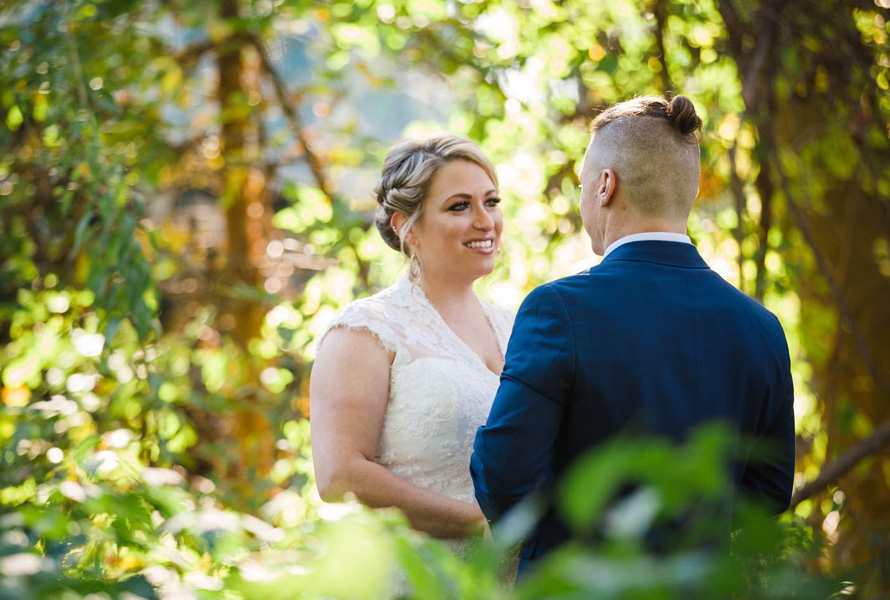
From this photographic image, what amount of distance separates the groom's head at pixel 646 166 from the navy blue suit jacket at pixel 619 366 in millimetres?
83

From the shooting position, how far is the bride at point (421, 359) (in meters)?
2.28

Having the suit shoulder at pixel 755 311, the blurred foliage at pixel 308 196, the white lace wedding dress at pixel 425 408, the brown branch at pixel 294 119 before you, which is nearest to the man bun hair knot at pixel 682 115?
the suit shoulder at pixel 755 311

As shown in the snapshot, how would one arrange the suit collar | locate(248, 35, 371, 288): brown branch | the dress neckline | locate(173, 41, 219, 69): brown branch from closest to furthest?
the suit collar < the dress neckline < locate(248, 35, 371, 288): brown branch < locate(173, 41, 219, 69): brown branch

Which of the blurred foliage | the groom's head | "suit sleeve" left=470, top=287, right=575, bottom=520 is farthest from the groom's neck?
the blurred foliage

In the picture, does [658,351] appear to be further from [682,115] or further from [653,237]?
[682,115]

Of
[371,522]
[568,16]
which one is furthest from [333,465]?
[568,16]

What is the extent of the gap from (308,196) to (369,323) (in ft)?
7.16

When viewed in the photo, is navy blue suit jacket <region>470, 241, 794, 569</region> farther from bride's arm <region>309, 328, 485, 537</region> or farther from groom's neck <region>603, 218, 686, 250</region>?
bride's arm <region>309, 328, 485, 537</region>

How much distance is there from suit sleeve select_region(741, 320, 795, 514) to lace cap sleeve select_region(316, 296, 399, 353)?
38.9 inches

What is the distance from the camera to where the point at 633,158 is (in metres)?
1.85

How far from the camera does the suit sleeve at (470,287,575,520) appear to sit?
1720 millimetres

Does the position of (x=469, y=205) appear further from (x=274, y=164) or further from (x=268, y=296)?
(x=274, y=164)

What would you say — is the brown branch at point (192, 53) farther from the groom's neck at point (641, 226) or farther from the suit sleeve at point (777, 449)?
the suit sleeve at point (777, 449)

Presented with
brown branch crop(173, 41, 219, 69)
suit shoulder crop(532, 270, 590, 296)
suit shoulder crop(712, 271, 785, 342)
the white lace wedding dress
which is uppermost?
suit shoulder crop(532, 270, 590, 296)
